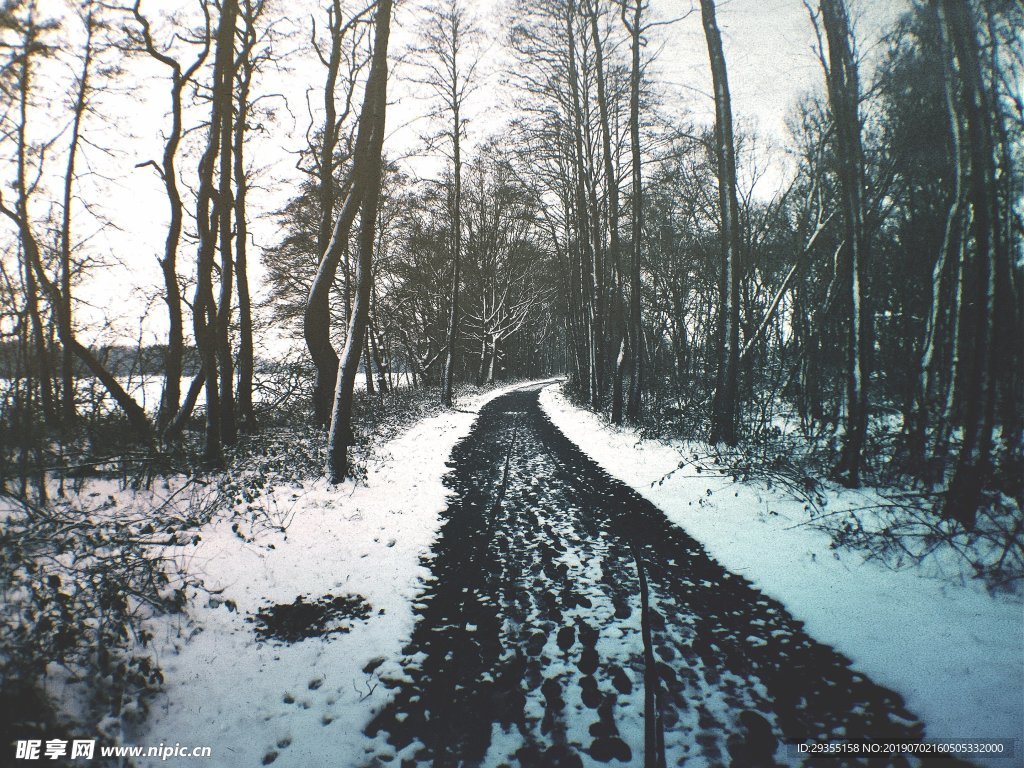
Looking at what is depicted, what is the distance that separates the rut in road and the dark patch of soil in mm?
664

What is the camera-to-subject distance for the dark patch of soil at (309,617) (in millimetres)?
4027

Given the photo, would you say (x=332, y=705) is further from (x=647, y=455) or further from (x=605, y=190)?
(x=605, y=190)

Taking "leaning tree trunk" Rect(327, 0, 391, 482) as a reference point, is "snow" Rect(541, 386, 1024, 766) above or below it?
below

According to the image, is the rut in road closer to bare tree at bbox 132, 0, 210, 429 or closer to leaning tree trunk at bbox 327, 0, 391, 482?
leaning tree trunk at bbox 327, 0, 391, 482

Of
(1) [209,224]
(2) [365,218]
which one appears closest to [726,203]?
(2) [365,218]

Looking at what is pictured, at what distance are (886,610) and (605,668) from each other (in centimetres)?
272

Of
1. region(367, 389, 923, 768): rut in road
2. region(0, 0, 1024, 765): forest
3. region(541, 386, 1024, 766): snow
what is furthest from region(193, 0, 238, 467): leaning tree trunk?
region(541, 386, 1024, 766): snow

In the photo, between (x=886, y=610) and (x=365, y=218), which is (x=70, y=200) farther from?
(x=886, y=610)

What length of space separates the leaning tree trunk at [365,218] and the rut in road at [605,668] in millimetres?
3474

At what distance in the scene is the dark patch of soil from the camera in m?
4.03

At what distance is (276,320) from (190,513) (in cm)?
1696


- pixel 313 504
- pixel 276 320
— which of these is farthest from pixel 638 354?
pixel 276 320

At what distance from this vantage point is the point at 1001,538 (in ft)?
15.8

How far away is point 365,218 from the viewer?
827 cm
